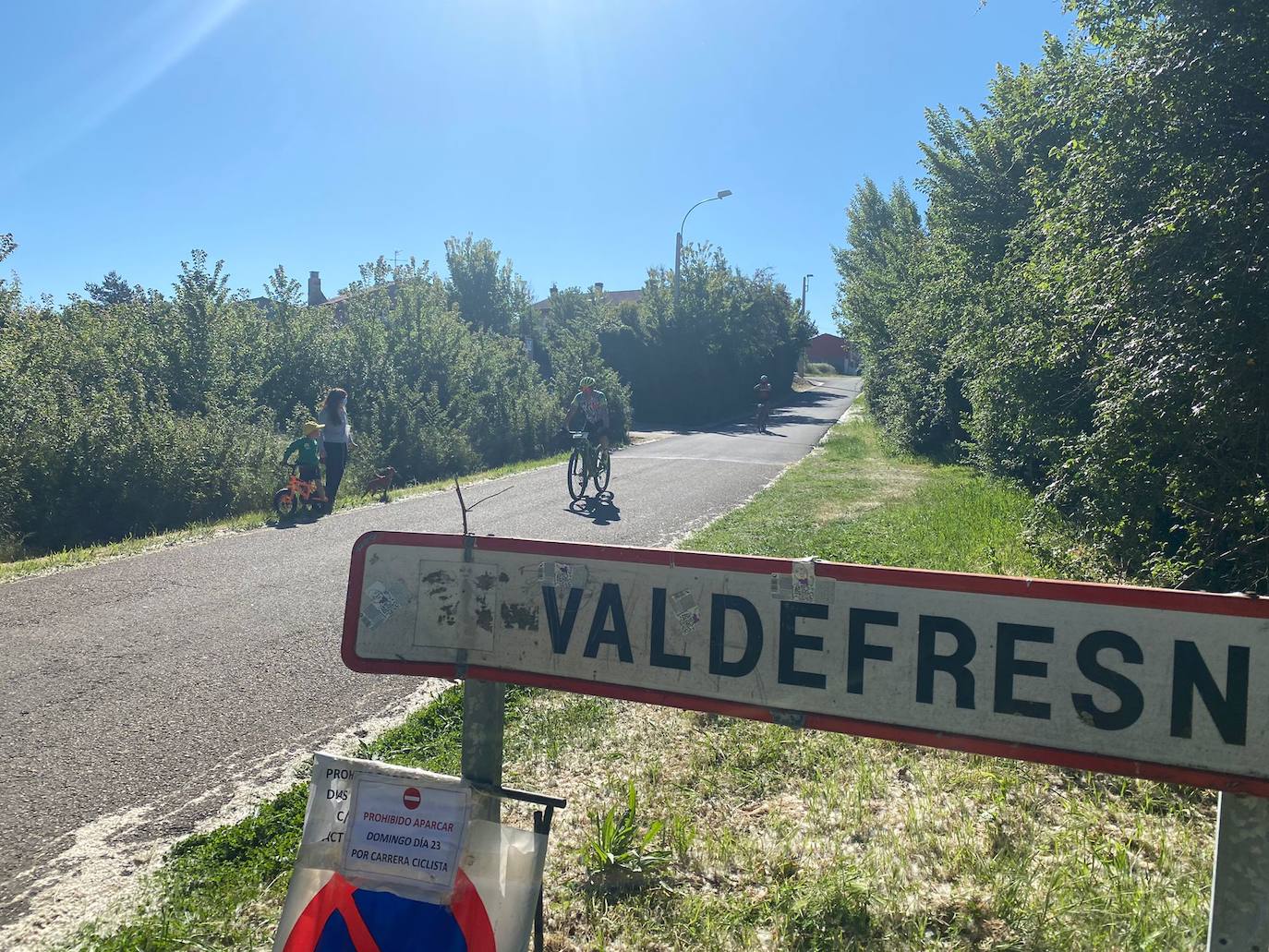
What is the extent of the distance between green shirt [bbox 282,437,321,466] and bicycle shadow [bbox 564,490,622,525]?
11.6ft

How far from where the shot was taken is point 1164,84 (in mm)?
5621

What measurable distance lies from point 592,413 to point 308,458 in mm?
4066

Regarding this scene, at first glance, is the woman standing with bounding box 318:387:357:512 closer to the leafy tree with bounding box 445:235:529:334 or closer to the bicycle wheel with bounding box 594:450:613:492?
the bicycle wheel with bounding box 594:450:613:492

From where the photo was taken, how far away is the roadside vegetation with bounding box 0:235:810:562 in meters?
11.5

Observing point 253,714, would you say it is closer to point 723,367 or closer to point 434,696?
point 434,696

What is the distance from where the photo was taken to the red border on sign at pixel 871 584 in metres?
1.99

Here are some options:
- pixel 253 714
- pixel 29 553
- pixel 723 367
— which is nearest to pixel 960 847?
pixel 253 714

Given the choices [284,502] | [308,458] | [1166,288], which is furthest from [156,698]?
[308,458]

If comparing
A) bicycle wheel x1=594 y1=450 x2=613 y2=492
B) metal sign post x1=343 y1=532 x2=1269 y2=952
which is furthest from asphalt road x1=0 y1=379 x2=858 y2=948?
bicycle wheel x1=594 y1=450 x2=613 y2=492

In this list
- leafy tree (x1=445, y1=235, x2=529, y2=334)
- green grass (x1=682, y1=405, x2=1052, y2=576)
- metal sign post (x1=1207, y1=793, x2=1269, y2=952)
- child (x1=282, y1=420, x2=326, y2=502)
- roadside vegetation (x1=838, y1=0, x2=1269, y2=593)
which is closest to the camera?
metal sign post (x1=1207, y1=793, x2=1269, y2=952)

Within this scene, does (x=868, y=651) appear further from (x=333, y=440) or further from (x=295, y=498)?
(x=333, y=440)

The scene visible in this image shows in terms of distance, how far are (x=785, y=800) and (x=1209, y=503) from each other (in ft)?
12.4

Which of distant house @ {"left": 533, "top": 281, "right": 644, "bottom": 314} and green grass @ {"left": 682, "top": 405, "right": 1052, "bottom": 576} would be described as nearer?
green grass @ {"left": 682, "top": 405, "right": 1052, "bottom": 576}

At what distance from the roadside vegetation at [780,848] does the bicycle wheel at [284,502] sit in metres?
7.54
